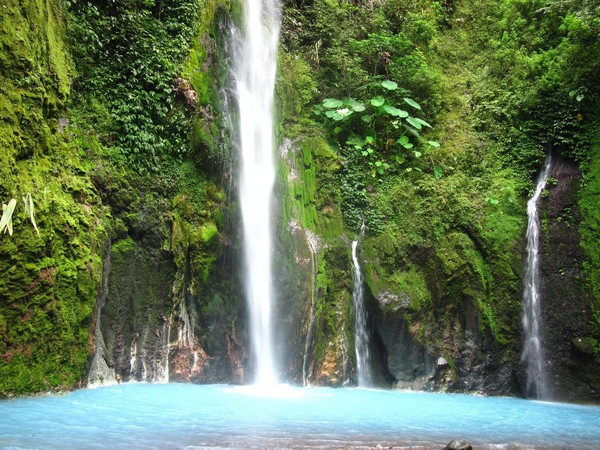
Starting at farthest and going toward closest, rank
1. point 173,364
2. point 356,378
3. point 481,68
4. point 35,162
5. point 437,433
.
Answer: point 481,68, point 356,378, point 173,364, point 35,162, point 437,433

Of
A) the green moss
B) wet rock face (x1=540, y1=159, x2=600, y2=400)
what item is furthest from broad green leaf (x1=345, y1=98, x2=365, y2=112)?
the green moss

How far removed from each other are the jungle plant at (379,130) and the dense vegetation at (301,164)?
6cm

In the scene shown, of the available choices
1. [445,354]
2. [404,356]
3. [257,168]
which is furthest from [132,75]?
[445,354]

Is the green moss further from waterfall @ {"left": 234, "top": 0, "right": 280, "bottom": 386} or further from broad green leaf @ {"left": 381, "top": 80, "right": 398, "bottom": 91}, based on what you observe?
waterfall @ {"left": 234, "top": 0, "right": 280, "bottom": 386}

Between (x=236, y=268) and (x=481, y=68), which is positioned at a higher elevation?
(x=481, y=68)

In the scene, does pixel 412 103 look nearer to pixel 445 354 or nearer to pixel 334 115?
pixel 334 115

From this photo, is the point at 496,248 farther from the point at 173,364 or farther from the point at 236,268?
the point at 173,364

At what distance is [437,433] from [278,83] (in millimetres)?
9809

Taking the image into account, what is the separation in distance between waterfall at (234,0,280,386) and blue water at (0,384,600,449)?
1.34 meters

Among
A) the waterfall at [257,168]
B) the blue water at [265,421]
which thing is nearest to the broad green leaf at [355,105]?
the waterfall at [257,168]

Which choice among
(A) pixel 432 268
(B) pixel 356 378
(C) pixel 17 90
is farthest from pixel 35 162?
(A) pixel 432 268

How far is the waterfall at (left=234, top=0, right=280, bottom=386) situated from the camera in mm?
9484

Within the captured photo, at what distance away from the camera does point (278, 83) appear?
12766 millimetres

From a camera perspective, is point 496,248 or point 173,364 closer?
point 173,364
